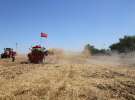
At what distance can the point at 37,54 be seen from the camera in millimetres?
33250

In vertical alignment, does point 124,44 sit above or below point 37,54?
above

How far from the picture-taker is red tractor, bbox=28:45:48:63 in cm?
3309

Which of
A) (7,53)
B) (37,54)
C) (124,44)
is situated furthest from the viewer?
(124,44)

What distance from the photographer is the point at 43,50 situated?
111 feet

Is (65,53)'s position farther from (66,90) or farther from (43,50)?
(66,90)

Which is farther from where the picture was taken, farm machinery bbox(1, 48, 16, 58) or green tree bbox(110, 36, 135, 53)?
green tree bbox(110, 36, 135, 53)

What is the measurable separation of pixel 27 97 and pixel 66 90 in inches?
77.2

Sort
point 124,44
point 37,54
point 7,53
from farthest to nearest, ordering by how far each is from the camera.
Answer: point 124,44 → point 7,53 → point 37,54

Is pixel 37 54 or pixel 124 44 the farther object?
pixel 124 44

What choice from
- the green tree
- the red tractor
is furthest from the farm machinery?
the green tree

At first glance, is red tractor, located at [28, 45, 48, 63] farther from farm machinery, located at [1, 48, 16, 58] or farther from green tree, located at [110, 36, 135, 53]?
green tree, located at [110, 36, 135, 53]

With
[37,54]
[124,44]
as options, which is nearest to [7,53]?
[37,54]

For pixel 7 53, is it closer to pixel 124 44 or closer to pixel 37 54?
pixel 37 54

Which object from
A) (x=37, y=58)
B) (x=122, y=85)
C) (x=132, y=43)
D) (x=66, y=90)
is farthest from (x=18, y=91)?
(x=132, y=43)
